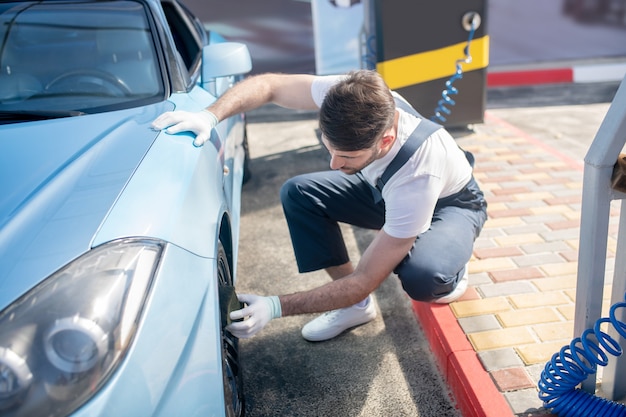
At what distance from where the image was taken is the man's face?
6.50 feet

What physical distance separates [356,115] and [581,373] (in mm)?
1068

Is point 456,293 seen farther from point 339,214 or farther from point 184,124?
point 184,124

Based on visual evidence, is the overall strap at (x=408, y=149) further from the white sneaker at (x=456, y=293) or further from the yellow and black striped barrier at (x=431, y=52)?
the yellow and black striped barrier at (x=431, y=52)

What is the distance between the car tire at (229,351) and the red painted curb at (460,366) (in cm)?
79

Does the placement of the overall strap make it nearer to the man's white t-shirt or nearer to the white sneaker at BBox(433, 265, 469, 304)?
the man's white t-shirt

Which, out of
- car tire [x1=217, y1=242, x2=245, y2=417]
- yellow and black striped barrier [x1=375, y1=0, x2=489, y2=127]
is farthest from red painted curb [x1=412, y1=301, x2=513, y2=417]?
yellow and black striped barrier [x1=375, y1=0, x2=489, y2=127]

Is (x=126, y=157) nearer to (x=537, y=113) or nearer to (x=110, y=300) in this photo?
(x=110, y=300)

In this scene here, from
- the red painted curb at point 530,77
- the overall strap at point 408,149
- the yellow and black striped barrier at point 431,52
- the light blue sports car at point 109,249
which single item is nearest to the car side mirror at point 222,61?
the light blue sports car at point 109,249

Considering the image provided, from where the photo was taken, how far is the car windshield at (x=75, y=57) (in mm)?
2232

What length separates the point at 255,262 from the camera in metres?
3.29

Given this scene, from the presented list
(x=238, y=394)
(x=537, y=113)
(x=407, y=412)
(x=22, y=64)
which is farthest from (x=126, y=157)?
(x=537, y=113)

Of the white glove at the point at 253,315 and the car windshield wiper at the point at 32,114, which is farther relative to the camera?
the car windshield wiper at the point at 32,114

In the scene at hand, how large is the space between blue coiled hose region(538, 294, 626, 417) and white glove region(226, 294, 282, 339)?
0.91m

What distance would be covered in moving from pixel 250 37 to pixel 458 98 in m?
3.13
